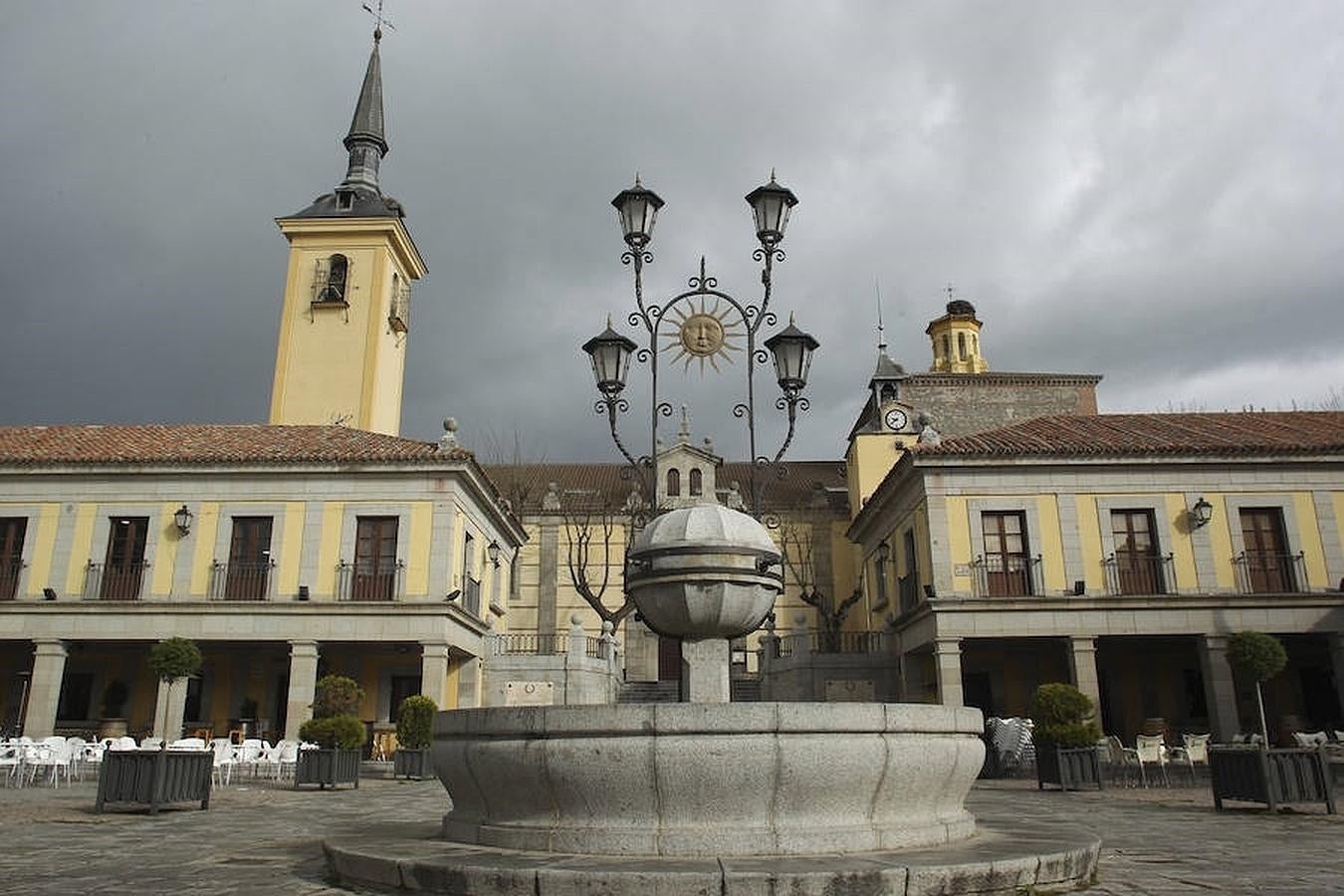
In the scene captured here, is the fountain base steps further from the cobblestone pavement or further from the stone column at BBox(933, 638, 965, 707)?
the stone column at BBox(933, 638, 965, 707)

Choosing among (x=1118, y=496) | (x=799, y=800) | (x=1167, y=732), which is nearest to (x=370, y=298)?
(x=1118, y=496)

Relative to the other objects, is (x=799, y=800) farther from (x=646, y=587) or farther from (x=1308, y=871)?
(x=1308, y=871)

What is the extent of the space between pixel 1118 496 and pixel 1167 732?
5.67 m

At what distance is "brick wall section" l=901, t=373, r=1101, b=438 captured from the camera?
3962cm

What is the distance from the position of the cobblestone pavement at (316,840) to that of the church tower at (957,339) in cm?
3454

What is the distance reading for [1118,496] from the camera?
22.6 metres

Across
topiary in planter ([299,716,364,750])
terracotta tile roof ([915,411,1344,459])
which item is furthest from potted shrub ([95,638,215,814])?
terracotta tile roof ([915,411,1344,459])

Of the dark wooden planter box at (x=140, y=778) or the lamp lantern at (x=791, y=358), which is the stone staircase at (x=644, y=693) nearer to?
the dark wooden planter box at (x=140, y=778)

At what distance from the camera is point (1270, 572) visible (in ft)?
72.9

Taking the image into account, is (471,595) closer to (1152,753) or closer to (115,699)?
(115,699)

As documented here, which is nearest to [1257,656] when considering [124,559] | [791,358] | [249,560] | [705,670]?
[791,358]

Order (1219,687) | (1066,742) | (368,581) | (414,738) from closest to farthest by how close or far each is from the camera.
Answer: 1. (1066,742)
2. (414,738)
3. (1219,687)
4. (368,581)

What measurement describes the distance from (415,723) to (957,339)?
118 feet

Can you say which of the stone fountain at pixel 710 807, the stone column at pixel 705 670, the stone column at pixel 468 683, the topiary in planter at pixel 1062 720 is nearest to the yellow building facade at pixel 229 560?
the stone column at pixel 468 683
